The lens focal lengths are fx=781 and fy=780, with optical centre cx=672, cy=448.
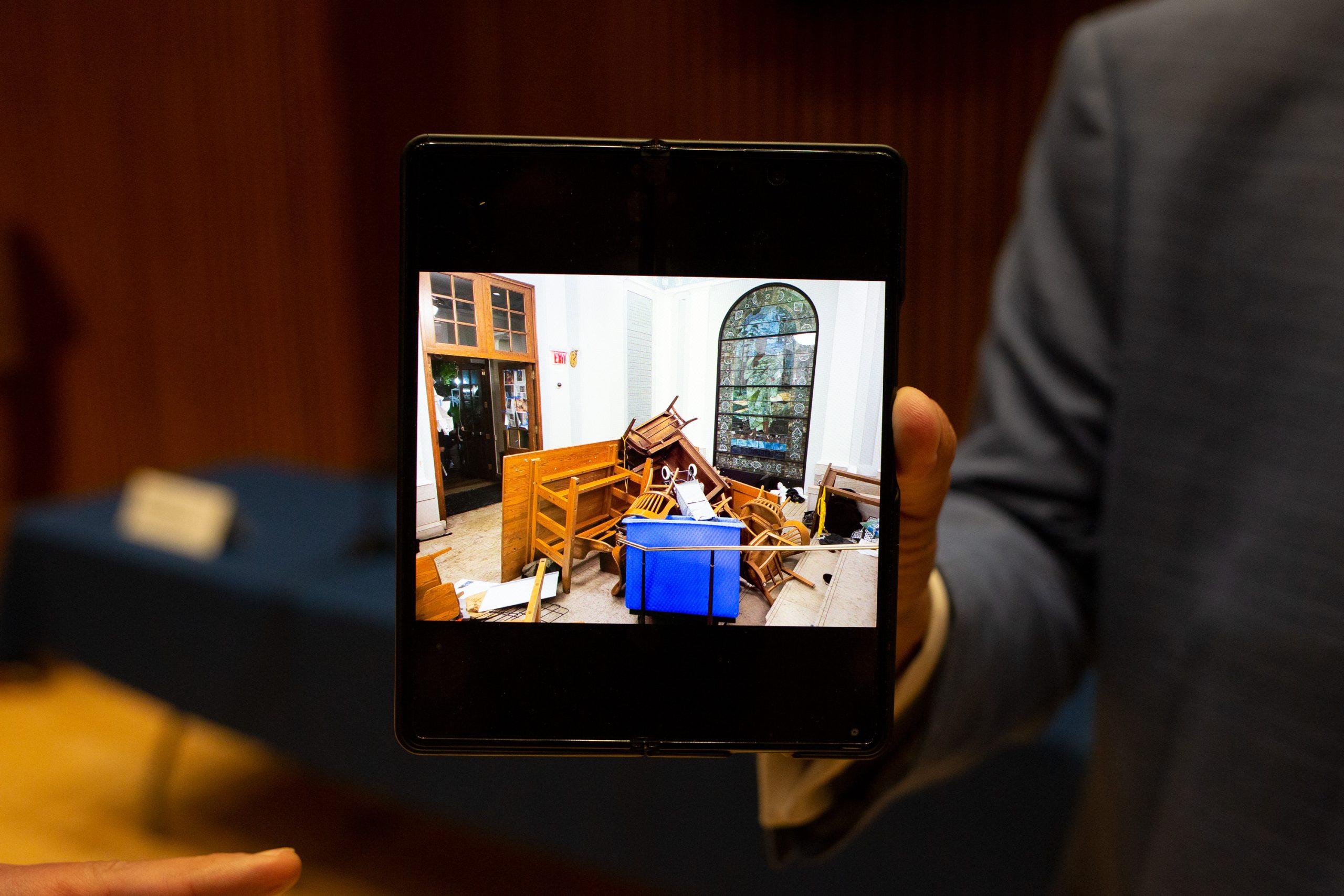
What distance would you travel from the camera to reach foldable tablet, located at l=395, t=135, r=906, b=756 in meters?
0.16

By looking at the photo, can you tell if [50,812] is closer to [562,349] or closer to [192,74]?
[562,349]

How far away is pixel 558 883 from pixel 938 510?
26.4 inches

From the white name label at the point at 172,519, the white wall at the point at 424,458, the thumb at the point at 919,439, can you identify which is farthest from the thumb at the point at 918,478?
the white name label at the point at 172,519

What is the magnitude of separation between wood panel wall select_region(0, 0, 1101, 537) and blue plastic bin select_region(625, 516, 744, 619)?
6 centimetres

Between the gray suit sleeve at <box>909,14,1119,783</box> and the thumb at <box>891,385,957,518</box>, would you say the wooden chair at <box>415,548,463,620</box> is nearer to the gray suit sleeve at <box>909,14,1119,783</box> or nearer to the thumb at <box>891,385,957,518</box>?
the thumb at <box>891,385,957,518</box>

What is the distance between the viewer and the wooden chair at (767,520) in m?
0.16

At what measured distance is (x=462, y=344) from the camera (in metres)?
0.17

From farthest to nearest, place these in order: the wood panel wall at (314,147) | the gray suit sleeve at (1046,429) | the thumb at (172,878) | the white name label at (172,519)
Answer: the white name label at (172,519)
the gray suit sleeve at (1046,429)
the wood panel wall at (314,147)
the thumb at (172,878)

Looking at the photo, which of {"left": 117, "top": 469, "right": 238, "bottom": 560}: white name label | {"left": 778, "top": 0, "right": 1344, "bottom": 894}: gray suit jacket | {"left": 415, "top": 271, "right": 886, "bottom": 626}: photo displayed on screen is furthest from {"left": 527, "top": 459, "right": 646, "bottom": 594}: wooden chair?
{"left": 117, "top": 469, "right": 238, "bottom": 560}: white name label

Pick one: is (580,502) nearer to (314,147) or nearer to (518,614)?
(518,614)

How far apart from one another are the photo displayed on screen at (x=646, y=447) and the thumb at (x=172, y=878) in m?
0.06

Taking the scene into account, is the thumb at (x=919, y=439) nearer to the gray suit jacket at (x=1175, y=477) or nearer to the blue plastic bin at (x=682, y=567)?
the blue plastic bin at (x=682, y=567)

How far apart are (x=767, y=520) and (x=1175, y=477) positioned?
1.09ft

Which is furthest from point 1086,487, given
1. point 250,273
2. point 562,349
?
point 250,273
